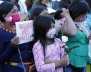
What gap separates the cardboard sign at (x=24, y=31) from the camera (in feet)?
12.2

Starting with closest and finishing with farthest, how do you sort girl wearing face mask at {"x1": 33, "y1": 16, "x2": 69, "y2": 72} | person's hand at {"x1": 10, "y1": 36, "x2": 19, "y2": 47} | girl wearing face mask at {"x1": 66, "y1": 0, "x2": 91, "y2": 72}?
1. person's hand at {"x1": 10, "y1": 36, "x2": 19, "y2": 47}
2. girl wearing face mask at {"x1": 33, "y1": 16, "x2": 69, "y2": 72}
3. girl wearing face mask at {"x1": 66, "y1": 0, "x2": 91, "y2": 72}

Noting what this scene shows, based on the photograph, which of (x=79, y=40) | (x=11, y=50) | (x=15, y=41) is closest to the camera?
(x=15, y=41)

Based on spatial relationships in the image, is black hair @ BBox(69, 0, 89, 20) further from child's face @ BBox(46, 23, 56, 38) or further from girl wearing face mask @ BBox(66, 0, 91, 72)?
child's face @ BBox(46, 23, 56, 38)

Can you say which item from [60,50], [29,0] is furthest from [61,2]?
[60,50]

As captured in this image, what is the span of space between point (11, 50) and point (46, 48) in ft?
1.35

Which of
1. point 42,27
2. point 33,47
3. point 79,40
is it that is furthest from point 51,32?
point 79,40

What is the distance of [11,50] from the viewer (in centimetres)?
377

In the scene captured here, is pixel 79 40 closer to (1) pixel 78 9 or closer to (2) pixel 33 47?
(1) pixel 78 9

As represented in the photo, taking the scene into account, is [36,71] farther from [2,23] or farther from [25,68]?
[2,23]

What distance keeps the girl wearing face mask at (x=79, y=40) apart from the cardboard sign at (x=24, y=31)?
2.44 feet

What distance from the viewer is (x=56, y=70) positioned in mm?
3924

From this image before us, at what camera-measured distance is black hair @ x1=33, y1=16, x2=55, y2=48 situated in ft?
12.6

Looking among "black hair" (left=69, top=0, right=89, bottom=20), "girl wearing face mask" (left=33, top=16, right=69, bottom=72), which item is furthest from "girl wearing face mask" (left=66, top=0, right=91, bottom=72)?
"girl wearing face mask" (left=33, top=16, right=69, bottom=72)

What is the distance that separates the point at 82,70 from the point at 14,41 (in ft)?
4.18
